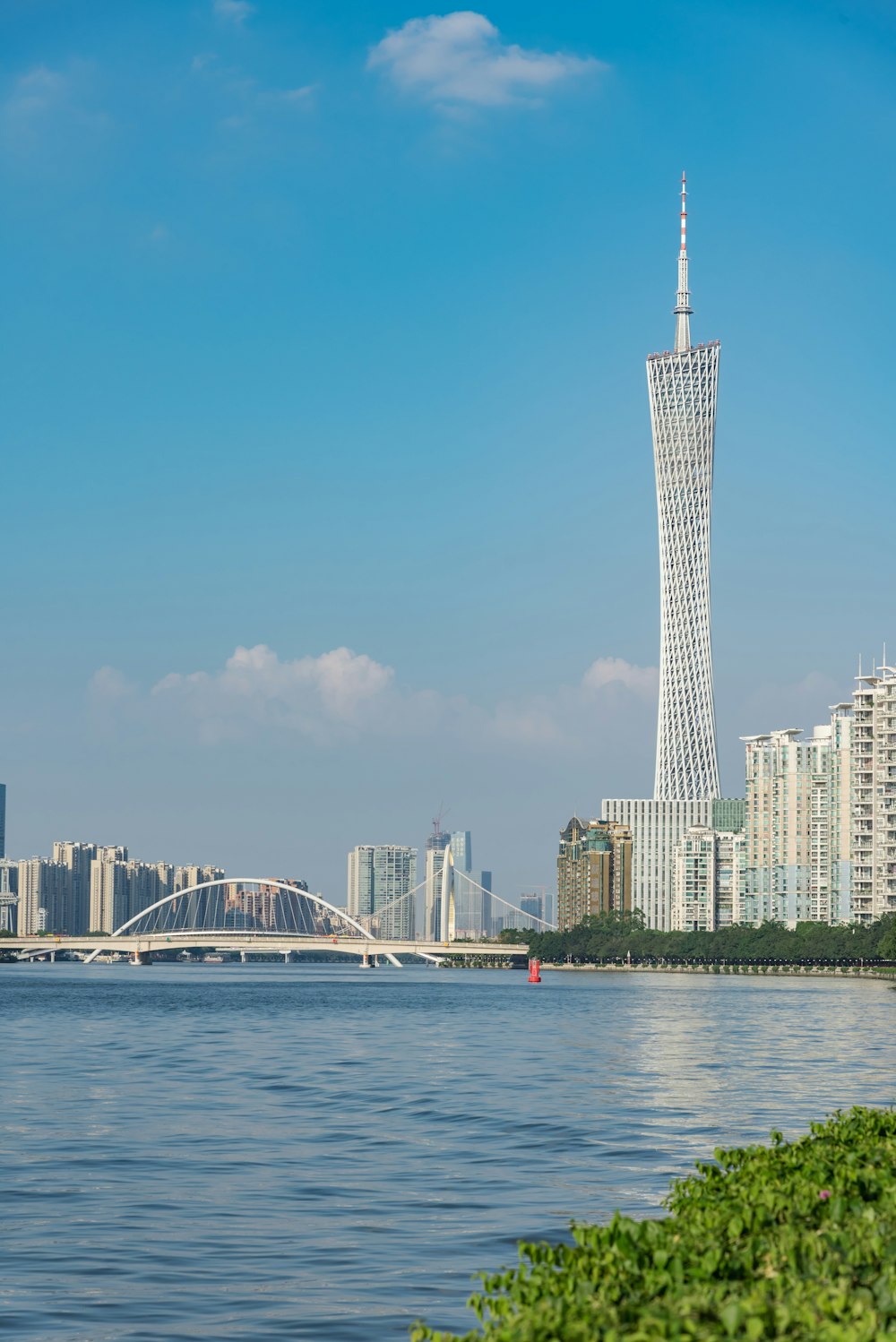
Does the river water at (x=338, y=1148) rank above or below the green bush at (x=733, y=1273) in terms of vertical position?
below

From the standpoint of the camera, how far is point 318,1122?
122 ft

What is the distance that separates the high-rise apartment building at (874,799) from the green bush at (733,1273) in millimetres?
169841

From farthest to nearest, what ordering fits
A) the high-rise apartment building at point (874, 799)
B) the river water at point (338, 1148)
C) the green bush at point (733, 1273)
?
the high-rise apartment building at point (874, 799)
the river water at point (338, 1148)
the green bush at point (733, 1273)

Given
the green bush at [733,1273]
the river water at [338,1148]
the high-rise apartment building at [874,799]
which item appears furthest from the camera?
the high-rise apartment building at [874,799]

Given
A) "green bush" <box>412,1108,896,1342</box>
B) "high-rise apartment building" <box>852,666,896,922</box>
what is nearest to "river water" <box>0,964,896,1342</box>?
"green bush" <box>412,1108,896,1342</box>

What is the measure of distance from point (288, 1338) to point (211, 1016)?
79933 mm

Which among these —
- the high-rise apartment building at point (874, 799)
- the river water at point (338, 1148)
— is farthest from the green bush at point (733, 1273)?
the high-rise apartment building at point (874, 799)

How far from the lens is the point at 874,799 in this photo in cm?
18062

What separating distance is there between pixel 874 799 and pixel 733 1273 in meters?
176

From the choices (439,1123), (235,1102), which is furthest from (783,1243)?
(235,1102)

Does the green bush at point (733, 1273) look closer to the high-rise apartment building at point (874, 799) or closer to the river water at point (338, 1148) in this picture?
the river water at point (338, 1148)

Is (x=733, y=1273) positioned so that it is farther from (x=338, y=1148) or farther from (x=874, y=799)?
(x=874, y=799)

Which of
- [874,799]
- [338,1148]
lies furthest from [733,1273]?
[874,799]

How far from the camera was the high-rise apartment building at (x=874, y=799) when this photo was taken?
179 meters
